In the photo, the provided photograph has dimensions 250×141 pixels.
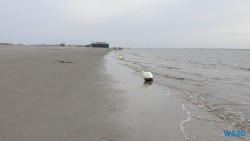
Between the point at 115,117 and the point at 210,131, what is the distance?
2703 millimetres

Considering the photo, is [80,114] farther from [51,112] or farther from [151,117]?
[151,117]

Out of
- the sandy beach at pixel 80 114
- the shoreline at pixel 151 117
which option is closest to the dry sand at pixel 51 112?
the sandy beach at pixel 80 114

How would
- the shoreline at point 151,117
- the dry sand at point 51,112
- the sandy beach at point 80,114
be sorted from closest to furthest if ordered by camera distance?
1. the dry sand at point 51,112
2. the sandy beach at point 80,114
3. the shoreline at point 151,117

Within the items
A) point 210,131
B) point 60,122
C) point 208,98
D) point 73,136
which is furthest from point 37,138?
point 208,98

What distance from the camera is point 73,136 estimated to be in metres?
6.20

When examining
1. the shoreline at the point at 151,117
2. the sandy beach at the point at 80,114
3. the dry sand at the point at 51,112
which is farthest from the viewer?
the shoreline at the point at 151,117

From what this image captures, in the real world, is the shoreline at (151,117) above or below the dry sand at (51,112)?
below

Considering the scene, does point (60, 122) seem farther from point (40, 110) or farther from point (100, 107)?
point (100, 107)

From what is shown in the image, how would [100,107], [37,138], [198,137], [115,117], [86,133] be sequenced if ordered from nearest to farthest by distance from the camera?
[37,138] → [86,133] → [198,137] → [115,117] → [100,107]

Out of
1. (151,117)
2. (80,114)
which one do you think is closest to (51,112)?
(80,114)

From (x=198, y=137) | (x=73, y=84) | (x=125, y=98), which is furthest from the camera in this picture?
(x=73, y=84)

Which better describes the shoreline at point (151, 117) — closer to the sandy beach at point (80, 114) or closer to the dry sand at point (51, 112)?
the sandy beach at point (80, 114)

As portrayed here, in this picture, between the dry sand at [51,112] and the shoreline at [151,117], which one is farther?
the shoreline at [151,117]

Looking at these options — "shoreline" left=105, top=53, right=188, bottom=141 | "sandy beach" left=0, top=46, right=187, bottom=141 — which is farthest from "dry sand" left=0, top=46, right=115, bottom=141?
"shoreline" left=105, top=53, right=188, bottom=141
